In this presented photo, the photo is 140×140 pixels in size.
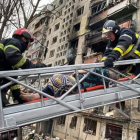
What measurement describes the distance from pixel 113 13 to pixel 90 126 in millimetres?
10814

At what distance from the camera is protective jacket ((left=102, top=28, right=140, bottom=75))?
3.22 metres

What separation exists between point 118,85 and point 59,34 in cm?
2470

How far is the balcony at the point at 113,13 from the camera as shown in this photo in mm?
14755

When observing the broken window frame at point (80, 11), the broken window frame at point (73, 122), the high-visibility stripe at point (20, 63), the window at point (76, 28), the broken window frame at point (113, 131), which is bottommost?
the broken window frame at point (73, 122)

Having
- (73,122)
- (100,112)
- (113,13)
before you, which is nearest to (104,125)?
(100,112)

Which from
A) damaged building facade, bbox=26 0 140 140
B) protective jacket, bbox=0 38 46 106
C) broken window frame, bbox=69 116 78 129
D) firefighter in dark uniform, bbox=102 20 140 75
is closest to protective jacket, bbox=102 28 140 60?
firefighter in dark uniform, bbox=102 20 140 75

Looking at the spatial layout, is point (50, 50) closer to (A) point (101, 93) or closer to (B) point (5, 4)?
(B) point (5, 4)

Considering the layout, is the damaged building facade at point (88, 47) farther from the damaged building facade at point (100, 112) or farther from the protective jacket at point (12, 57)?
the protective jacket at point (12, 57)

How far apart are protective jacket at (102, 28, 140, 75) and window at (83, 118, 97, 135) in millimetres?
10727

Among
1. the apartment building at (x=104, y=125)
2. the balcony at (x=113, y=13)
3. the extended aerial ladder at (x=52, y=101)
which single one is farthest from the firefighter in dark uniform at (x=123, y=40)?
the balcony at (x=113, y=13)

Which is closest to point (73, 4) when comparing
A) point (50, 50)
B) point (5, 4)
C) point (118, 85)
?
point (50, 50)

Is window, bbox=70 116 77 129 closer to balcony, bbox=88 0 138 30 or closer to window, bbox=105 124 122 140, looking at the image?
window, bbox=105 124 122 140

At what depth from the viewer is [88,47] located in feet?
63.7

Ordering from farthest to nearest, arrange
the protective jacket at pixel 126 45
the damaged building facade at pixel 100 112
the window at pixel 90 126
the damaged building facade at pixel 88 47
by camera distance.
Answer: the window at pixel 90 126 → the damaged building facade at pixel 88 47 → the damaged building facade at pixel 100 112 → the protective jacket at pixel 126 45
